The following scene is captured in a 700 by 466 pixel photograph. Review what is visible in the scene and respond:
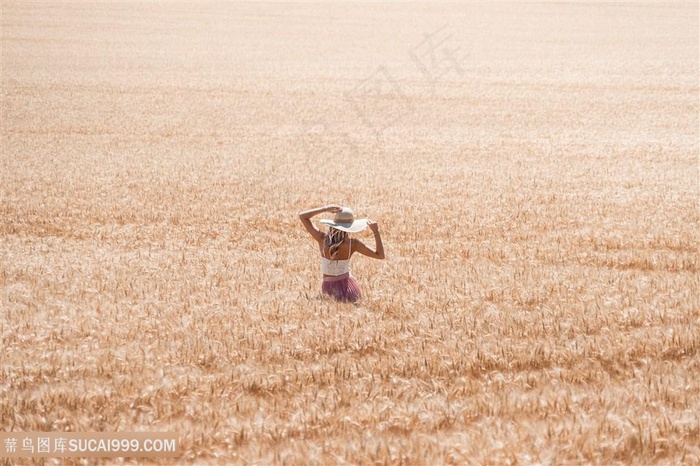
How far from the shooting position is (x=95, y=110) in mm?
22781

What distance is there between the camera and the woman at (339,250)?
655 cm

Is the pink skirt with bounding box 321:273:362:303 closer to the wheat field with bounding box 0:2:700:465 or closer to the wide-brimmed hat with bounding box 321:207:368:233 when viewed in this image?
the wheat field with bounding box 0:2:700:465

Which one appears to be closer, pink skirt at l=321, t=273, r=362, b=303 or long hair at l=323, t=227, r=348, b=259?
long hair at l=323, t=227, r=348, b=259

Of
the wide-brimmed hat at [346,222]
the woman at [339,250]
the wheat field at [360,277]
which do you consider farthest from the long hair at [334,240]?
the wheat field at [360,277]

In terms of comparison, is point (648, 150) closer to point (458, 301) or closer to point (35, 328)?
point (458, 301)

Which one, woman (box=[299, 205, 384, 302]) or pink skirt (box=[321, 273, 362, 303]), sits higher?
woman (box=[299, 205, 384, 302])

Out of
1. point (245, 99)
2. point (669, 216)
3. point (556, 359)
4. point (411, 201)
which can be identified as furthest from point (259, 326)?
point (245, 99)

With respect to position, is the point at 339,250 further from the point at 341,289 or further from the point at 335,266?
the point at 341,289

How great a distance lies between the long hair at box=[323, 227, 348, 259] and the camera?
261 inches

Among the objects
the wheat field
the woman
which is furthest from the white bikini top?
the wheat field

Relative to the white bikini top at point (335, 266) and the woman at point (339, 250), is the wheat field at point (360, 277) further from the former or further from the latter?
the white bikini top at point (335, 266)

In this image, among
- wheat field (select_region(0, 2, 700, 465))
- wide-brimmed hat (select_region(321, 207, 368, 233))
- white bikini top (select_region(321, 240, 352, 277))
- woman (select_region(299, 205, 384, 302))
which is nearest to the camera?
wheat field (select_region(0, 2, 700, 465))

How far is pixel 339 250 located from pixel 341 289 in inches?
14.7

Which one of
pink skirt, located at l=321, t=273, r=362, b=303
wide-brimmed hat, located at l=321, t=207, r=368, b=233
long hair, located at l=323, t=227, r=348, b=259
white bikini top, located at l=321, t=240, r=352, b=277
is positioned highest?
wide-brimmed hat, located at l=321, t=207, r=368, b=233
